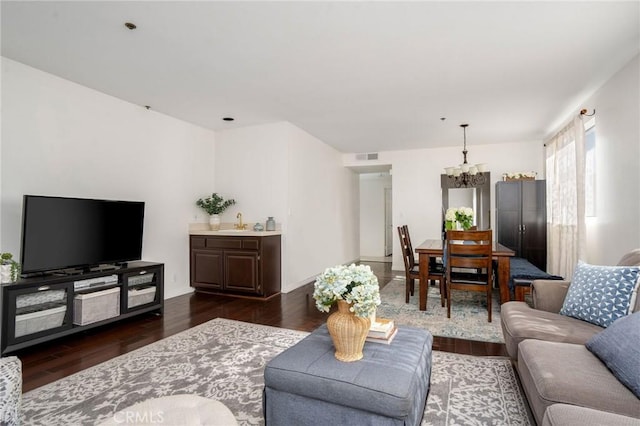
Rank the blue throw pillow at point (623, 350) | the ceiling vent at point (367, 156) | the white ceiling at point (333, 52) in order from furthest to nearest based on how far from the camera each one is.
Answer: the ceiling vent at point (367, 156)
the white ceiling at point (333, 52)
the blue throw pillow at point (623, 350)

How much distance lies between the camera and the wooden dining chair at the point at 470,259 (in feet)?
11.2

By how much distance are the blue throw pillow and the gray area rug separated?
58 cm

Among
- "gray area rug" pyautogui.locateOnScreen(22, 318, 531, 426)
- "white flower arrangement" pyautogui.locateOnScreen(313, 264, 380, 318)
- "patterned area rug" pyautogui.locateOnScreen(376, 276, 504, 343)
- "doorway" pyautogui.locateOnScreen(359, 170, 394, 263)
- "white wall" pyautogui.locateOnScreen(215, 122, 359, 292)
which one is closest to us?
"white flower arrangement" pyautogui.locateOnScreen(313, 264, 380, 318)

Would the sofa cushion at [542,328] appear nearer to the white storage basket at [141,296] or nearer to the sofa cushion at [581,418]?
the sofa cushion at [581,418]

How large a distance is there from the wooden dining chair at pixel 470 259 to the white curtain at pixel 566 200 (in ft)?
4.44

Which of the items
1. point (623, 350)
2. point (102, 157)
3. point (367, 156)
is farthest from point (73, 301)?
point (367, 156)

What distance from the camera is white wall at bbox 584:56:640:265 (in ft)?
9.68

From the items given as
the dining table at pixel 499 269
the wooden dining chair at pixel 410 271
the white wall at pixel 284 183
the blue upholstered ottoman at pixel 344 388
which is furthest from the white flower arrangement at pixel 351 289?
the white wall at pixel 284 183

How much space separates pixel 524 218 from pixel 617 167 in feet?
8.11

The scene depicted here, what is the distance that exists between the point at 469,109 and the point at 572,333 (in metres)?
3.28

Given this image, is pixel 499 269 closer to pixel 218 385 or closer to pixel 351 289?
pixel 351 289

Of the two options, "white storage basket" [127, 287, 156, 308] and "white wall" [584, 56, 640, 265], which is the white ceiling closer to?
"white wall" [584, 56, 640, 265]

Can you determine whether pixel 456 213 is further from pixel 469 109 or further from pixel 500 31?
pixel 500 31

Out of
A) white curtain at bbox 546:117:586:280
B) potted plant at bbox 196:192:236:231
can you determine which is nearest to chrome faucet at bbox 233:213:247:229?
potted plant at bbox 196:192:236:231
